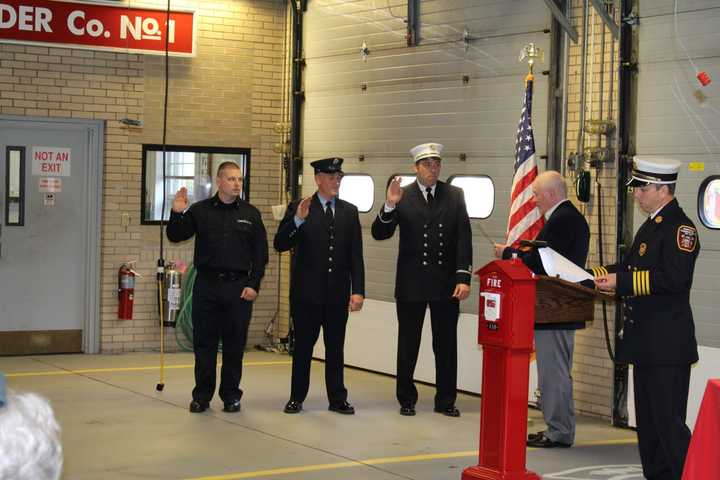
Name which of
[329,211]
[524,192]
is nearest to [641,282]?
[524,192]

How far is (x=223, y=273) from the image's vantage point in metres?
9.00

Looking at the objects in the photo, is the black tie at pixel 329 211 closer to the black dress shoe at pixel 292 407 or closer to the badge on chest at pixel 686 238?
the black dress shoe at pixel 292 407

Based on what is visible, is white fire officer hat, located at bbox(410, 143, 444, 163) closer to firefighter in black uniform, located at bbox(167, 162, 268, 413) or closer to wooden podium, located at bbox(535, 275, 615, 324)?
firefighter in black uniform, located at bbox(167, 162, 268, 413)

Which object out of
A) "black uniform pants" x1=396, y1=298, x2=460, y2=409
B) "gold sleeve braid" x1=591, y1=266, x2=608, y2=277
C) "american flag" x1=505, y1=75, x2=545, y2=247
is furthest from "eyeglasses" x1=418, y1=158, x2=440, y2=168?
"gold sleeve braid" x1=591, y1=266, x2=608, y2=277

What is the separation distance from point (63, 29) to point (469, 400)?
5731 mm

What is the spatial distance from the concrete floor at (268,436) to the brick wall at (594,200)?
28 cm

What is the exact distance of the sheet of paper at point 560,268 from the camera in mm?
6676

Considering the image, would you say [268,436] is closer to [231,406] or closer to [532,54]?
[231,406]

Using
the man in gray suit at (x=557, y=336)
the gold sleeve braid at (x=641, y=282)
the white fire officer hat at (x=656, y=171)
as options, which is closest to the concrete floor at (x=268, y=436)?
the man in gray suit at (x=557, y=336)

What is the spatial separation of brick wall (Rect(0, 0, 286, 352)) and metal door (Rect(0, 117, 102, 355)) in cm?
16

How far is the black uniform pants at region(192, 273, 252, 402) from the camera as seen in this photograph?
9000mm

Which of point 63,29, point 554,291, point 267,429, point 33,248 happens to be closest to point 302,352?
point 267,429

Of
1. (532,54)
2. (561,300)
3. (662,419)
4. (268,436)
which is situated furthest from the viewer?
(532,54)

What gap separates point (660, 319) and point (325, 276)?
342cm
